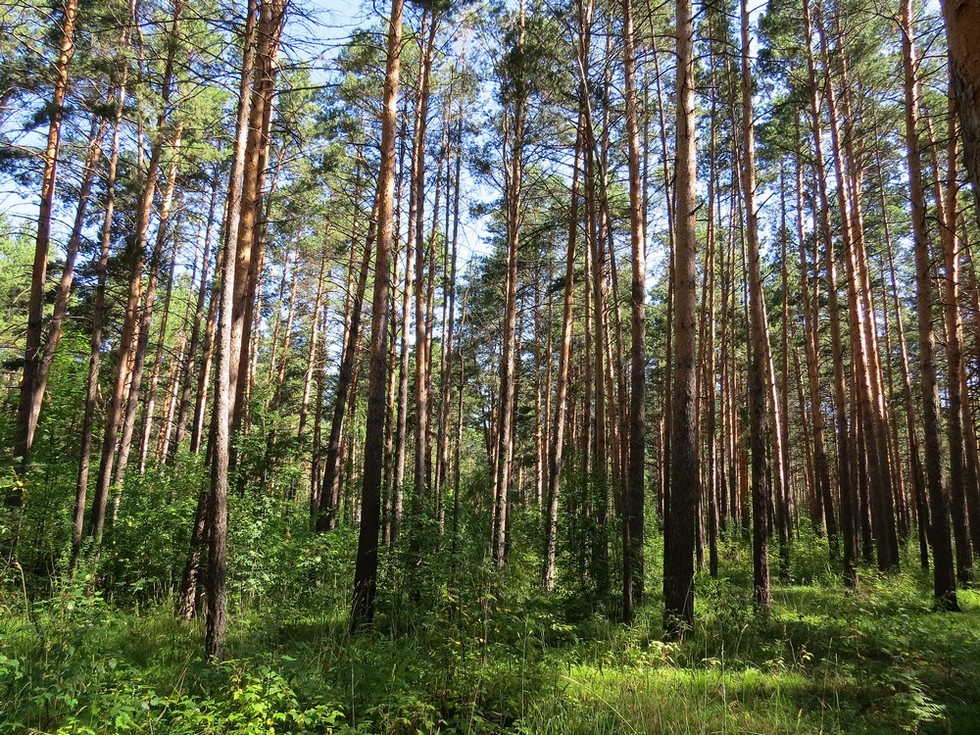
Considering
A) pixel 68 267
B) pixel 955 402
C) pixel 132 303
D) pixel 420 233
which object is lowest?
pixel 955 402

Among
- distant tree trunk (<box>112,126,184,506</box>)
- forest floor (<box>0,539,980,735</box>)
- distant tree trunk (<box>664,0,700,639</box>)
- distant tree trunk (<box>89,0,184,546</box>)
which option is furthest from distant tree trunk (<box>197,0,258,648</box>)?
distant tree trunk (<box>112,126,184,506</box>)

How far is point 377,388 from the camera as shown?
795 cm

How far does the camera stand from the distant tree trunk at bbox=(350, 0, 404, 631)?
292 inches

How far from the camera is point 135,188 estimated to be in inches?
455

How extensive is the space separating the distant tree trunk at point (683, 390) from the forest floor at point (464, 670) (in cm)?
65

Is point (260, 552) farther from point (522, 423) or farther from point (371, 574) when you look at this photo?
point (522, 423)

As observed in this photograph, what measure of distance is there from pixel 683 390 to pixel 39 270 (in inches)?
504

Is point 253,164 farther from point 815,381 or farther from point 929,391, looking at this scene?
point 815,381

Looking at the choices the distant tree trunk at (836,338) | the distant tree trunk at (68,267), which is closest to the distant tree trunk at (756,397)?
the distant tree trunk at (836,338)

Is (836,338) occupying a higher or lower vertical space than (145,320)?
lower

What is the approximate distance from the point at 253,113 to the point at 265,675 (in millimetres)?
8098

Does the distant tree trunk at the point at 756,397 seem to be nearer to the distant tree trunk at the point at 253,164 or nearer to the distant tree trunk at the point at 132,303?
→ the distant tree trunk at the point at 253,164

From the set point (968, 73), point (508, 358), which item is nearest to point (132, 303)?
point (508, 358)

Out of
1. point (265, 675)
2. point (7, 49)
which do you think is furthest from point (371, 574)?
point (7, 49)
